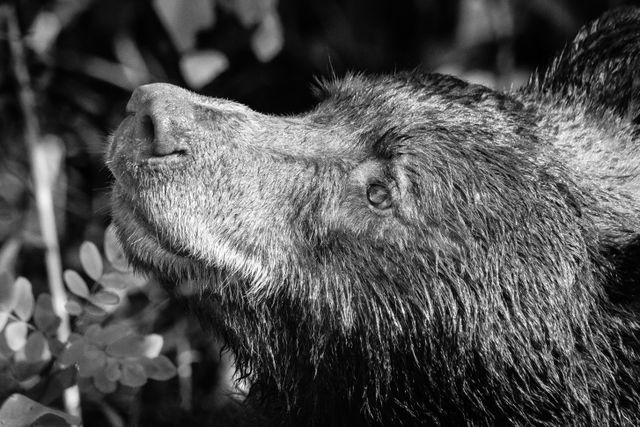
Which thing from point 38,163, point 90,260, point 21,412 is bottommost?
point 21,412

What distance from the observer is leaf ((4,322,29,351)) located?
2.87 metres

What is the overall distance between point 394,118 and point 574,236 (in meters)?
0.57

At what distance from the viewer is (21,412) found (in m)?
2.63

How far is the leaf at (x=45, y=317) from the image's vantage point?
2938mm

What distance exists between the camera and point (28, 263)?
4.61m

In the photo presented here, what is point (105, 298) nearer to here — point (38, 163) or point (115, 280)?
point (115, 280)

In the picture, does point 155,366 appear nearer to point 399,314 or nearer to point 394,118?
point 399,314

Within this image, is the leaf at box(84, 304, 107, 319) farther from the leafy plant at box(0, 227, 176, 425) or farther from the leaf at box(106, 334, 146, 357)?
the leaf at box(106, 334, 146, 357)

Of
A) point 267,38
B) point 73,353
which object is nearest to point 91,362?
point 73,353

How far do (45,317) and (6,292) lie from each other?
130 mm

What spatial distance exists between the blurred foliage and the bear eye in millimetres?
1421

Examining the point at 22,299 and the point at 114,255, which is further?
the point at 114,255

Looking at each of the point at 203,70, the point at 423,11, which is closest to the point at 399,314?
the point at 203,70

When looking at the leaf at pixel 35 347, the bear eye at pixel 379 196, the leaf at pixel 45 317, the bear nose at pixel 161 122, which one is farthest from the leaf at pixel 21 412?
the bear eye at pixel 379 196
